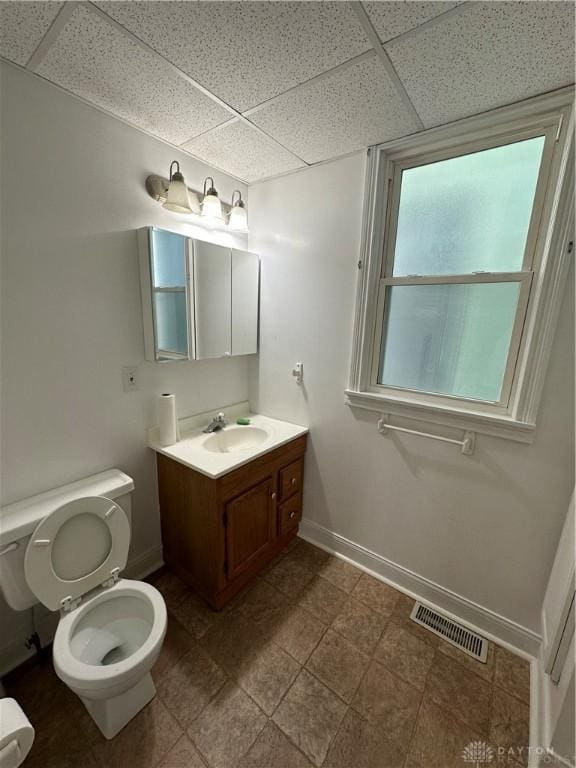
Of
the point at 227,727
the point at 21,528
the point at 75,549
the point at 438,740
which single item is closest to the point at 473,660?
the point at 438,740

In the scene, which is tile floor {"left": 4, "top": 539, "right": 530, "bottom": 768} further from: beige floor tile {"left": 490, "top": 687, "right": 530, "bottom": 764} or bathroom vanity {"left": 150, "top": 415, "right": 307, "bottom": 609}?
bathroom vanity {"left": 150, "top": 415, "right": 307, "bottom": 609}

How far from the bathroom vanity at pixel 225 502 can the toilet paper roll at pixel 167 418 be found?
51 mm

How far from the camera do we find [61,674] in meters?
1.00

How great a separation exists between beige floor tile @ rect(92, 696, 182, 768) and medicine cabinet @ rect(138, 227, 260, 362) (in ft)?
4.90

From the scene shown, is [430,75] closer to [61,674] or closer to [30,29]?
[30,29]

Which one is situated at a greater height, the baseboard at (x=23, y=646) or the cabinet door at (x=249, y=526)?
the cabinet door at (x=249, y=526)

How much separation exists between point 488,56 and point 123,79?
1.26m

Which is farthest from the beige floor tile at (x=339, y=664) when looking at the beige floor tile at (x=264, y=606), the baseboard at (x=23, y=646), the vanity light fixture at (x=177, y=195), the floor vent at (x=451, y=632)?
the vanity light fixture at (x=177, y=195)

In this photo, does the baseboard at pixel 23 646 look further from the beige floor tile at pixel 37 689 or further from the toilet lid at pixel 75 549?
the toilet lid at pixel 75 549

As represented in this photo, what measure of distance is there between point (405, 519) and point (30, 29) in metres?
2.47

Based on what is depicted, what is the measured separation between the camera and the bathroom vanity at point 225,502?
1.52 metres

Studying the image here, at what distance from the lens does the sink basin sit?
192 centimetres

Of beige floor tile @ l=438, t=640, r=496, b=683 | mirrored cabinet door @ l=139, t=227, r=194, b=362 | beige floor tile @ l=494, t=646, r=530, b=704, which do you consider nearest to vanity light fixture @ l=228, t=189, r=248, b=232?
mirrored cabinet door @ l=139, t=227, r=194, b=362

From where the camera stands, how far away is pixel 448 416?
4.84 feet
